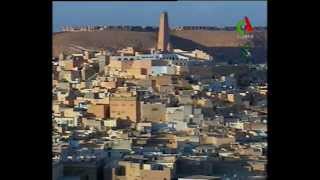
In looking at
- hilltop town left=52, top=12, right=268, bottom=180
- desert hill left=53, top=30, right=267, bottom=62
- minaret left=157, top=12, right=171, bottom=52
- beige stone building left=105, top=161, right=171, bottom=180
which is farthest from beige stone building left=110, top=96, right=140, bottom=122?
beige stone building left=105, top=161, right=171, bottom=180

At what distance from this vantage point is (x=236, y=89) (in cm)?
403

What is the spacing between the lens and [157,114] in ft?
14.0

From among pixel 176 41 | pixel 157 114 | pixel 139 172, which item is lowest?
pixel 139 172

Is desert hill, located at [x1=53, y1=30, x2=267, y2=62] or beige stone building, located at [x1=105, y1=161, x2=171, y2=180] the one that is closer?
beige stone building, located at [x1=105, y1=161, x2=171, y2=180]

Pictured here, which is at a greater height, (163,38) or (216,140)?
(163,38)

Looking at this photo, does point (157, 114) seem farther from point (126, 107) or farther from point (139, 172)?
point (139, 172)

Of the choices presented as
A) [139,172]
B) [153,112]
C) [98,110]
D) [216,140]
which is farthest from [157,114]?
[139,172]

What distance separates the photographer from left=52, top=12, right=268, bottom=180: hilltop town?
2.59m

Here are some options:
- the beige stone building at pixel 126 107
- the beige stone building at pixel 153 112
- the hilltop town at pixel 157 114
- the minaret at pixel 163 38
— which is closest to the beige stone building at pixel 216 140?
the hilltop town at pixel 157 114

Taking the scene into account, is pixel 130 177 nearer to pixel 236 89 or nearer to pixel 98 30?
pixel 236 89

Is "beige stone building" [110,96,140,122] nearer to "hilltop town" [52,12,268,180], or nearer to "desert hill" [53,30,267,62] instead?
"hilltop town" [52,12,268,180]

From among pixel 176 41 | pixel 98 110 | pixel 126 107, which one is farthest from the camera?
pixel 176 41

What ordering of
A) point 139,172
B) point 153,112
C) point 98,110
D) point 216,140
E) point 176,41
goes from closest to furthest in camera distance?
point 139,172 < point 216,140 < point 98,110 < point 153,112 < point 176,41
